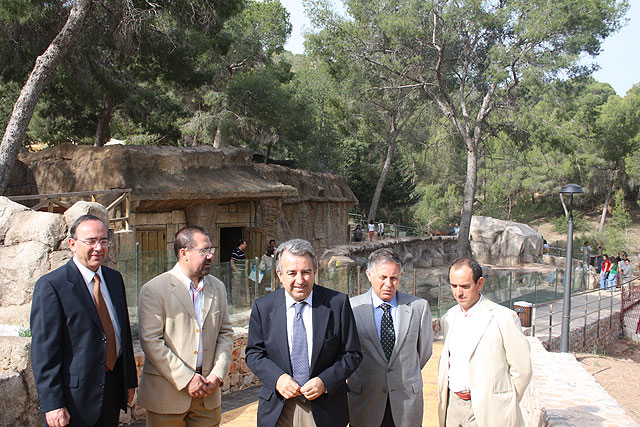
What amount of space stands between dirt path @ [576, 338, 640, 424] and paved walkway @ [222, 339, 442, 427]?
15.7ft

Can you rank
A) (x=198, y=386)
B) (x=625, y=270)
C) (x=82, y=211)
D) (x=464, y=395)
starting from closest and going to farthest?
1. (x=198, y=386)
2. (x=464, y=395)
3. (x=82, y=211)
4. (x=625, y=270)

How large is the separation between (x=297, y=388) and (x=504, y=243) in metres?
33.5

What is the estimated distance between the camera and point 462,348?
3977mm

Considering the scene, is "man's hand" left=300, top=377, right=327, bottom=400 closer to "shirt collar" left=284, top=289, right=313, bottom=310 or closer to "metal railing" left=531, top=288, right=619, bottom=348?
"shirt collar" left=284, top=289, right=313, bottom=310

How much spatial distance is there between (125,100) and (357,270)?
10672 millimetres

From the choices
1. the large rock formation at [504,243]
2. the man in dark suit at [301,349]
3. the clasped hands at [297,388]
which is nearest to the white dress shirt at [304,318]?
the man in dark suit at [301,349]

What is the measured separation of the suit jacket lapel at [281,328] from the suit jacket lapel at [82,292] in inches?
40.9

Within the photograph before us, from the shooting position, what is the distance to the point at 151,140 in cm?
2542

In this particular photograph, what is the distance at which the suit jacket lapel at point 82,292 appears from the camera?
11.7 ft

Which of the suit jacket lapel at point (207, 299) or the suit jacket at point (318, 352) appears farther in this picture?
the suit jacket lapel at point (207, 299)

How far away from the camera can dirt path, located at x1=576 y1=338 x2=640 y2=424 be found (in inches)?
437

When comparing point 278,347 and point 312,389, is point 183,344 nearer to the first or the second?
point 278,347

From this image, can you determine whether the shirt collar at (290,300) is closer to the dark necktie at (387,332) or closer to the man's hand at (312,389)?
the man's hand at (312,389)

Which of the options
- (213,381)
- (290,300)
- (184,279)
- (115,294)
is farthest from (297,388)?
(115,294)
